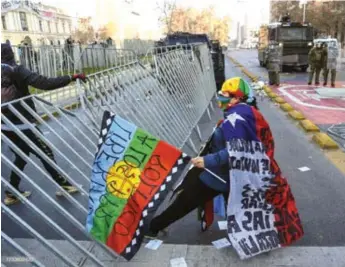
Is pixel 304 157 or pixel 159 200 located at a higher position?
pixel 159 200

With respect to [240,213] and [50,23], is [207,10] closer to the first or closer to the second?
[50,23]

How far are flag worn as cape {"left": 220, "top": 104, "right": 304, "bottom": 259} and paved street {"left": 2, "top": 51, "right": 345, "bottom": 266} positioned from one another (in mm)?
413

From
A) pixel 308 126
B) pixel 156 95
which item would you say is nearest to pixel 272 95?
pixel 308 126

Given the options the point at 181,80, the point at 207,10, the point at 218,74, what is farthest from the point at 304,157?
the point at 207,10

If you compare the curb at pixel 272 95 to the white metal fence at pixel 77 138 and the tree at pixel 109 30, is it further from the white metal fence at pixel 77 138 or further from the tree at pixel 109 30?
the tree at pixel 109 30

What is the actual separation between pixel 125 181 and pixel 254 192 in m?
1.07

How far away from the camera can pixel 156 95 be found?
5617mm

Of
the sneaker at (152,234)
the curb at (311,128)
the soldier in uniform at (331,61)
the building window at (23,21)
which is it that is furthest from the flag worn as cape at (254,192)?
the building window at (23,21)

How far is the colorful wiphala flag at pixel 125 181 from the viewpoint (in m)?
2.85

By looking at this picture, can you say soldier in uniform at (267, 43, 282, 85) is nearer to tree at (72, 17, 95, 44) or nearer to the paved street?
the paved street

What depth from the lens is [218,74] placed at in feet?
42.3

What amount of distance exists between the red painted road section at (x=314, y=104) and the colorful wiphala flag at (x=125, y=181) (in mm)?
6046

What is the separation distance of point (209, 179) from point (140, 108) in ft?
6.34

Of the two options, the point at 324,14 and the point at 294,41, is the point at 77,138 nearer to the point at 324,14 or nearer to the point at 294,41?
the point at 294,41
